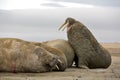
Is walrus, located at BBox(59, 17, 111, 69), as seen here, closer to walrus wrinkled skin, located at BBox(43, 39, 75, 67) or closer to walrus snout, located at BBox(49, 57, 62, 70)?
walrus wrinkled skin, located at BBox(43, 39, 75, 67)

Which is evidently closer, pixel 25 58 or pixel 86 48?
pixel 25 58

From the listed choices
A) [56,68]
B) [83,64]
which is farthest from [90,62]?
[56,68]

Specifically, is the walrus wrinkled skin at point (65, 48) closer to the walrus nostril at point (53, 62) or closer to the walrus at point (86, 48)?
the walrus at point (86, 48)

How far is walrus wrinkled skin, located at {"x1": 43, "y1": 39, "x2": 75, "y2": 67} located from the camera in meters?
11.3

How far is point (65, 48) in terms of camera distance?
11.4 metres

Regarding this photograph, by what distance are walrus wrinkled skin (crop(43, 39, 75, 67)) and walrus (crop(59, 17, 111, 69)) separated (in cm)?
20

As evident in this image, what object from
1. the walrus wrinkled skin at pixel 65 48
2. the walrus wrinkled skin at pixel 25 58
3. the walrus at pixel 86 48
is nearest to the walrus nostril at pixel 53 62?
the walrus wrinkled skin at pixel 25 58

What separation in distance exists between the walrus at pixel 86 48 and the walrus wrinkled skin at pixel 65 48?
0.20m

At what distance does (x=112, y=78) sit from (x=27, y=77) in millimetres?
1425

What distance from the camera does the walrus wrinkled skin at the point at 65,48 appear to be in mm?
11289

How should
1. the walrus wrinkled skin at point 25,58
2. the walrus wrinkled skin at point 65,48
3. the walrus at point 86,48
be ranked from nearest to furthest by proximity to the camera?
the walrus wrinkled skin at point 25,58 → the walrus wrinkled skin at point 65,48 → the walrus at point 86,48

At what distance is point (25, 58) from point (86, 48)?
274 cm

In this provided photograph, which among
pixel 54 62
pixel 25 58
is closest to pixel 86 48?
pixel 54 62

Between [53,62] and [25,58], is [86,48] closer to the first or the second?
Answer: [53,62]
